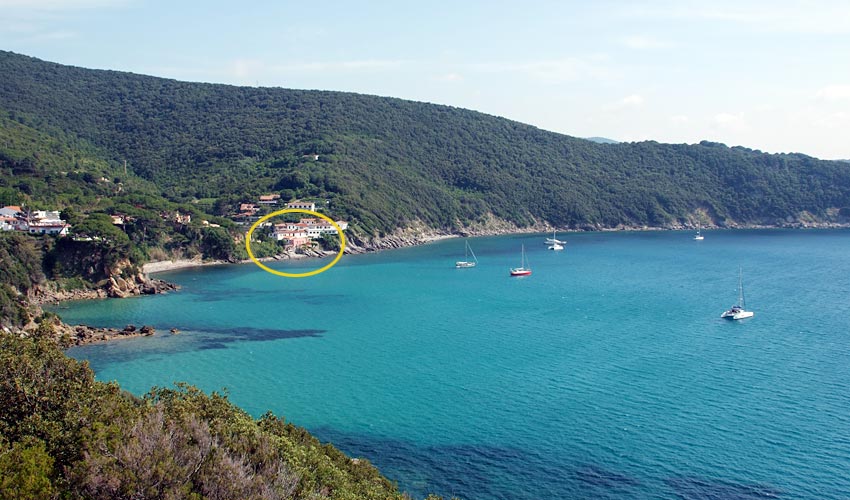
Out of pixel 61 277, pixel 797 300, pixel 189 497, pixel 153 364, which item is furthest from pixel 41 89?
pixel 189 497

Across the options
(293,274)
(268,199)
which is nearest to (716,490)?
(293,274)

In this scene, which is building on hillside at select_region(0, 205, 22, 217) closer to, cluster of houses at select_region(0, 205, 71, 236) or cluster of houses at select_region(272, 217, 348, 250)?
cluster of houses at select_region(0, 205, 71, 236)

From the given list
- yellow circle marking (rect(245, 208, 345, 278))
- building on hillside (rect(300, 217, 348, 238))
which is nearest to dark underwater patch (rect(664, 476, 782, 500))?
yellow circle marking (rect(245, 208, 345, 278))

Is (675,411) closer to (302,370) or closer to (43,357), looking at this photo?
(302,370)

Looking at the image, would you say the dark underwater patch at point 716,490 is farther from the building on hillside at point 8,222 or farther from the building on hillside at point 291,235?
the building on hillside at point 291,235

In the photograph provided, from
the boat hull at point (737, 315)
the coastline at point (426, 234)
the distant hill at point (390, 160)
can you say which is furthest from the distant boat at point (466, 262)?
the boat hull at point (737, 315)

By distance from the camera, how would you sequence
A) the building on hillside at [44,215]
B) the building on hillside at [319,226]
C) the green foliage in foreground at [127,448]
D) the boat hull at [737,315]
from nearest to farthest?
the green foliage in foreground at [127,448] → the boat hull at [737,315] → the building on hillside at [44,215] → the building on hillside at [319,226]

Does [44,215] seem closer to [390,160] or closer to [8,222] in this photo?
[8,222]

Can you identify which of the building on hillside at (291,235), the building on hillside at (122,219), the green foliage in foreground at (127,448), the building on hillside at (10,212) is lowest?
the green foliage in foreground at (127,448)
